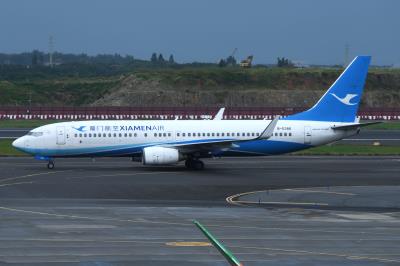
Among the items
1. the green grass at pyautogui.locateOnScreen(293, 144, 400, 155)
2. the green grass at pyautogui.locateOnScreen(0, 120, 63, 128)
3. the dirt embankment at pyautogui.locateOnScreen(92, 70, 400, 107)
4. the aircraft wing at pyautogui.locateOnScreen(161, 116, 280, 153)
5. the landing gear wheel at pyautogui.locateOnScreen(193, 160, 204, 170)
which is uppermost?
the dirt embankment at pyautogui.locateOnScreen(92, 70, 400, 107)

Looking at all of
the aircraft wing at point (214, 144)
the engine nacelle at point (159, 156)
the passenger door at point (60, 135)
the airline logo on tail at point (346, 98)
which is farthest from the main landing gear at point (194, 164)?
the airline logo on tail at point (346, 98)

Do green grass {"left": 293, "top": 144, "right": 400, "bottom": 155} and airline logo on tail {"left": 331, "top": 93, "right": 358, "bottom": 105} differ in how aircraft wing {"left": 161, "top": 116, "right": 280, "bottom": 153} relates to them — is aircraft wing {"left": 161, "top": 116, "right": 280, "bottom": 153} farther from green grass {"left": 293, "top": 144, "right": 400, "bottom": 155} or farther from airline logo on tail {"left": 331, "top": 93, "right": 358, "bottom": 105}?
green grass {"left": 293, "top": 144, "right": 400, "bottom": 155}

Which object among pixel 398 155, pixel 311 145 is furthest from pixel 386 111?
pixel 311 145

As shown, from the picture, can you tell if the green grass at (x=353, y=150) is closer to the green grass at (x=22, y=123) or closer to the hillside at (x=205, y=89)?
the green grass at (x=22, y=123)

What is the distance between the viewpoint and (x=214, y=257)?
74.1 feet

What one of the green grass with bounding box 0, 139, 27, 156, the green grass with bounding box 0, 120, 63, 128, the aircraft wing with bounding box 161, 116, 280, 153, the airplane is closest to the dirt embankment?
the green grass with bounding box 0, 120, 63, 128

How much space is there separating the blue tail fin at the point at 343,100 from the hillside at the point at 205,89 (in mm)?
89817

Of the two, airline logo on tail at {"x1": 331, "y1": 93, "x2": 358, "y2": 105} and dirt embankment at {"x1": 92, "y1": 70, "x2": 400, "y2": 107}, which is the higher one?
dirt embankment at {"x1": 92, "y1": 70, "x2": 400, "y2": 107}

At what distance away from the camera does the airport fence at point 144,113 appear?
105 metres

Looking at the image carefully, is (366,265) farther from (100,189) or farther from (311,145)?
(311,145)

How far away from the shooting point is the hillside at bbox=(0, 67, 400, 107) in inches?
5782

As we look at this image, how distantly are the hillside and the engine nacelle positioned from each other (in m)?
92.9

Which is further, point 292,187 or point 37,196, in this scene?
point 292,187

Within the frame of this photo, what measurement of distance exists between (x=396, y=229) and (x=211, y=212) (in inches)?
290
